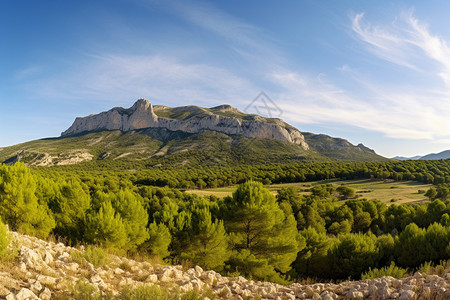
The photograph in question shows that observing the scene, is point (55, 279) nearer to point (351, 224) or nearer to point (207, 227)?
point (207, 227)

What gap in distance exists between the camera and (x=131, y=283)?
7379 mm

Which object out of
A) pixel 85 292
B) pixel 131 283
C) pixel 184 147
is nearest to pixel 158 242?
pixel 131 283

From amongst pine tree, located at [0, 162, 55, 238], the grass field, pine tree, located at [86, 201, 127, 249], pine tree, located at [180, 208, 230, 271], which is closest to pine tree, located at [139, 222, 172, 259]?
pine tree, located at [180, 208, 230, 271]

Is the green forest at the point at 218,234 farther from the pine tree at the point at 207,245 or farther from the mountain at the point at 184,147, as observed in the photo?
the mountain at the point at 184,147

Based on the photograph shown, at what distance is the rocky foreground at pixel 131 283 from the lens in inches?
235

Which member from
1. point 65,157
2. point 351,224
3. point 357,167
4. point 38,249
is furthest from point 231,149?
point 38,249

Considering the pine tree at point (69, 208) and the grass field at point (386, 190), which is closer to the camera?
the pine tree at point (69, 208)

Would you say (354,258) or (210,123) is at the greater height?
(210,123)

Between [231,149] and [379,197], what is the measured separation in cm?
10405

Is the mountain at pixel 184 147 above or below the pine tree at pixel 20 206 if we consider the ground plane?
above

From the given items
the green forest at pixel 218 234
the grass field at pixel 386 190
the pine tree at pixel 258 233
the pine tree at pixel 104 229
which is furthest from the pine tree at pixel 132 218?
the grass field at pixel 386 190

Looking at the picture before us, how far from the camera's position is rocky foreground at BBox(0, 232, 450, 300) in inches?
235

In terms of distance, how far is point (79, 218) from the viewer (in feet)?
65.1

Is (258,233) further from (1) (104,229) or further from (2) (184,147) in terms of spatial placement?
(2) (184,147)
